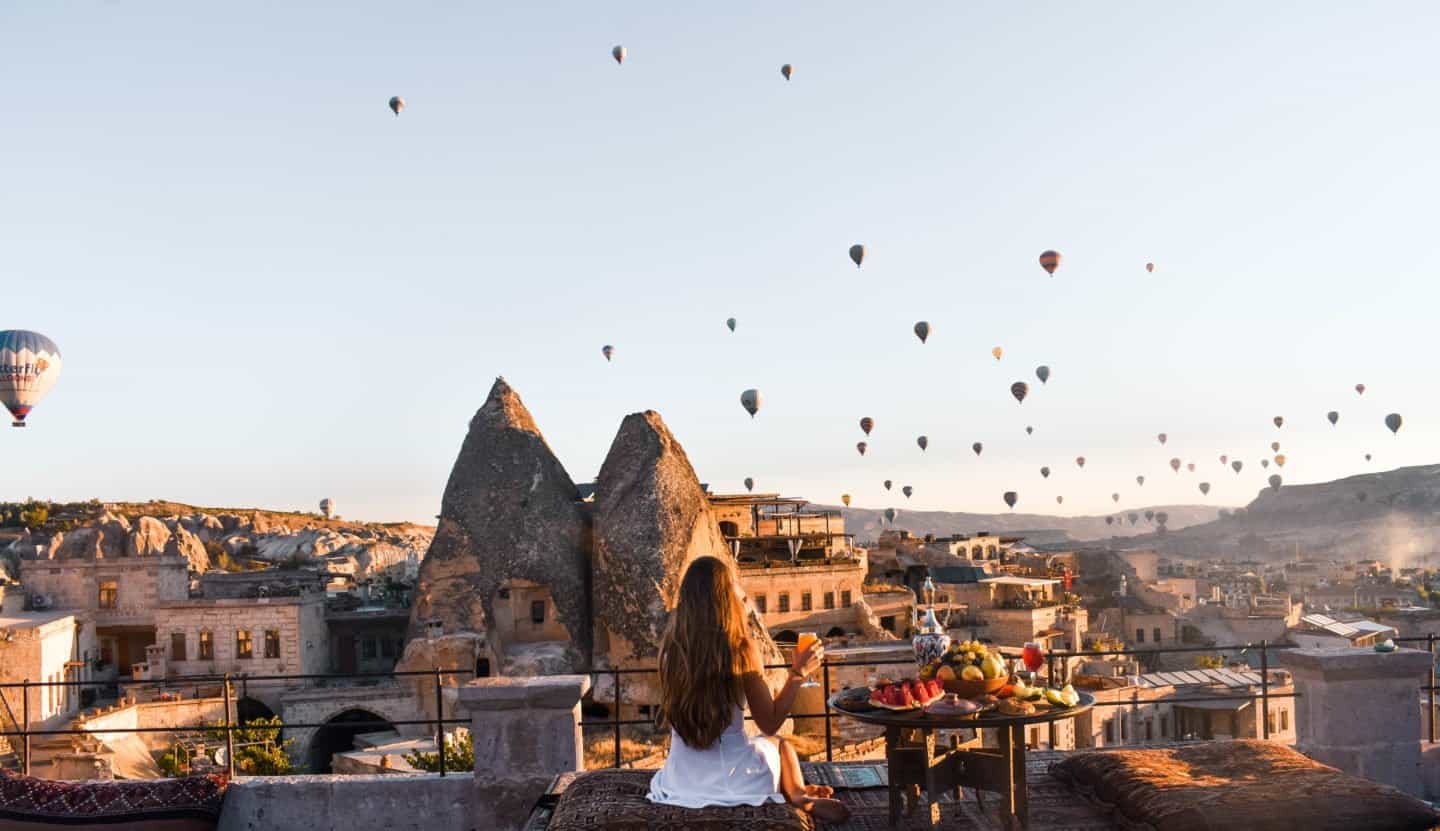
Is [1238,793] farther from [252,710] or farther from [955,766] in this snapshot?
[252,710]

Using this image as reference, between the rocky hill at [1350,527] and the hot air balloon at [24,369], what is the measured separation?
143m

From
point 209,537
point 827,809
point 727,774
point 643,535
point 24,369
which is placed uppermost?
point 24,369

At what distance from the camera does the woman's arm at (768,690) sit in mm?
5949

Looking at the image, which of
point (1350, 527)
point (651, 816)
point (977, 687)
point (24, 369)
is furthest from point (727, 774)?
point (1350, 527)

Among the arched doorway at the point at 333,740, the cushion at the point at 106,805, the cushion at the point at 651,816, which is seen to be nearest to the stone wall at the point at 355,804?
the cushion at the point at 106,805

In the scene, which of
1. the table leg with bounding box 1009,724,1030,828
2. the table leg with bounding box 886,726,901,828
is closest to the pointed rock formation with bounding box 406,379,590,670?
the table leg with bounding box 886,726,901,828

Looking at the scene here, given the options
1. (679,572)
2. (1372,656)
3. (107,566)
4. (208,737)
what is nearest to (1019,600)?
(679,572)

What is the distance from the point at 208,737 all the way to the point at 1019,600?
34628mm

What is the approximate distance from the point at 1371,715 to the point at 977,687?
3.56 metres

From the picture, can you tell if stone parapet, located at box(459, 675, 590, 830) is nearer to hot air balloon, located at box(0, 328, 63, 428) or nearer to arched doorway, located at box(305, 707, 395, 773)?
arched doorway, located at box(305, 707, 395, 773)

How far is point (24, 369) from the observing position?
153 ft

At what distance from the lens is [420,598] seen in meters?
47.7

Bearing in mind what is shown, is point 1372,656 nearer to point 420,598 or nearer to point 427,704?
point 427,704

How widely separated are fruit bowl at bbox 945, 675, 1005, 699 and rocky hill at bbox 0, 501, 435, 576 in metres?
48.6
